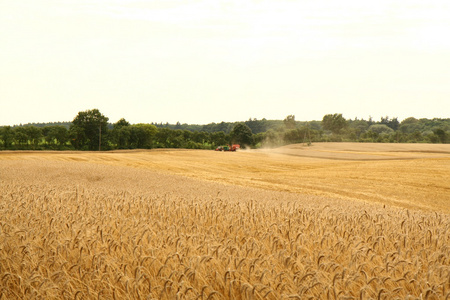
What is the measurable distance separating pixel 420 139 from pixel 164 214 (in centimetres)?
6914

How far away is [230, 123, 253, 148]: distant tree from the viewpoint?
233 feet

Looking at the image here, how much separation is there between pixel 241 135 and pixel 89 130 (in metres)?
28.2

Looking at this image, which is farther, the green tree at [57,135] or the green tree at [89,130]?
the green tree at [89,130]

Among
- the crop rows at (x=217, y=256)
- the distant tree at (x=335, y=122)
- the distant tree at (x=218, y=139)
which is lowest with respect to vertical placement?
the crop rows at (x=217, y=256)

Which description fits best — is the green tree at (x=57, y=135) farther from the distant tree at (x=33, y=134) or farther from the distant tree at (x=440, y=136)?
the distant tree at (x=440, y=136)

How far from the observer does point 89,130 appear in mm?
52281

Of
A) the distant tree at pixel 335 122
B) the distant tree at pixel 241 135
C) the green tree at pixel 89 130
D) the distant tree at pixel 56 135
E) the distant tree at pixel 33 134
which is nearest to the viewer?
the distant tree at pixel 33 134

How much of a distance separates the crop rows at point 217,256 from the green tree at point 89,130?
48.1m

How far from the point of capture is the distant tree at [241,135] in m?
71.1

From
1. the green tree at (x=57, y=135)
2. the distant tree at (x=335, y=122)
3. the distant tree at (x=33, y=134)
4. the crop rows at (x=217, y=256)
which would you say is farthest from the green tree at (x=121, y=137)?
the distant tree at (x=335, y=122)

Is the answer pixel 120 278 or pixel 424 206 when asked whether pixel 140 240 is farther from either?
pixel 424 206

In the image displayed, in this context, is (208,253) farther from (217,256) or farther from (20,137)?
(20,137)

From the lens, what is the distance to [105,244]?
3.52m

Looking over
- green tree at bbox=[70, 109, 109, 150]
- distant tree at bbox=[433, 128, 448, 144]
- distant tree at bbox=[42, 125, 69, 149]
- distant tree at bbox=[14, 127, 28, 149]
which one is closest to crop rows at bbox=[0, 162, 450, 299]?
distant tree at bbox=[14, 127, 28, 149]
